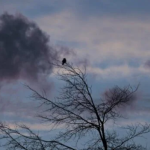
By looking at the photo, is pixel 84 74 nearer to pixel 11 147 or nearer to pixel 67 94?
pixel 67 94

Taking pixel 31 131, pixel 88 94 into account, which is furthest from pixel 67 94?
pixel 31 131

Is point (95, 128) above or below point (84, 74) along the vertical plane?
below

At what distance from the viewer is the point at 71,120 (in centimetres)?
1256

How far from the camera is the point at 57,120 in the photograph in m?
12.6

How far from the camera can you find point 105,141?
12.3 m

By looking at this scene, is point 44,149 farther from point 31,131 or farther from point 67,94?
point 67,94

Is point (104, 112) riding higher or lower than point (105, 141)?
higher

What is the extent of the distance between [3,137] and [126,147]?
3.99 meters

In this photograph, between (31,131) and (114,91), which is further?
(114,91)

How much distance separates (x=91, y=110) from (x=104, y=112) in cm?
A: 45

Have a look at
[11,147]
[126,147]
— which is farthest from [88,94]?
[11,147]

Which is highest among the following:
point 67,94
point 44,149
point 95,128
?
point 67,94

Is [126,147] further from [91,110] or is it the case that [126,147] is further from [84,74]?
[84,74]

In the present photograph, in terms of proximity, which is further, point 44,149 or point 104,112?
point 104,112
